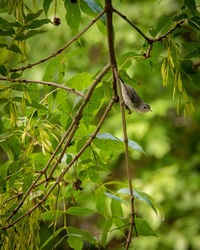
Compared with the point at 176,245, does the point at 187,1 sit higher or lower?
higher

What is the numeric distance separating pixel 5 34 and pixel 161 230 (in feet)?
9.88

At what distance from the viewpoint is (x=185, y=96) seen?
65cm

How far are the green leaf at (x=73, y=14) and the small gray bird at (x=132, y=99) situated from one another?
16 cm

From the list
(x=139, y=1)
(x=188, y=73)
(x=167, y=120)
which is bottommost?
(x=167, y=120)

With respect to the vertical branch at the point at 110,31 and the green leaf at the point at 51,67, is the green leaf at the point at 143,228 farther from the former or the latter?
the green leaf at the point at 51,67

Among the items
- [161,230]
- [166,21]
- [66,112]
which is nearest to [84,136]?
[66,112]

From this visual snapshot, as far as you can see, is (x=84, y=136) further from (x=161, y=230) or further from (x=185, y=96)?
(x=161, y=230)

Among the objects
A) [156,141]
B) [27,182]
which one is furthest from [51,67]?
[156,141]

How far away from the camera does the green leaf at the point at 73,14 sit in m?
0.66

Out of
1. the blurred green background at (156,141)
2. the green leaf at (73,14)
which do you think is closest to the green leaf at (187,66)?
the green leaf at (73,14)

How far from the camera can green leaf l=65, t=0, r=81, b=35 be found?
660mm

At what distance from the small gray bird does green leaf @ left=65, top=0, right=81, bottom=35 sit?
A: 0.16 metres

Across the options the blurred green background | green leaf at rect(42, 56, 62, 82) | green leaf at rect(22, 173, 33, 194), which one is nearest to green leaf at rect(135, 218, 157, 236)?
green leaf at rect(22, 173, 33, 194)

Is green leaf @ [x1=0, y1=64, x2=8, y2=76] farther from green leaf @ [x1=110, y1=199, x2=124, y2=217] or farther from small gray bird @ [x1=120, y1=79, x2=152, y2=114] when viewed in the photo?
green leaf @ [x1=110, y1=199, x2=124, y2=217]
